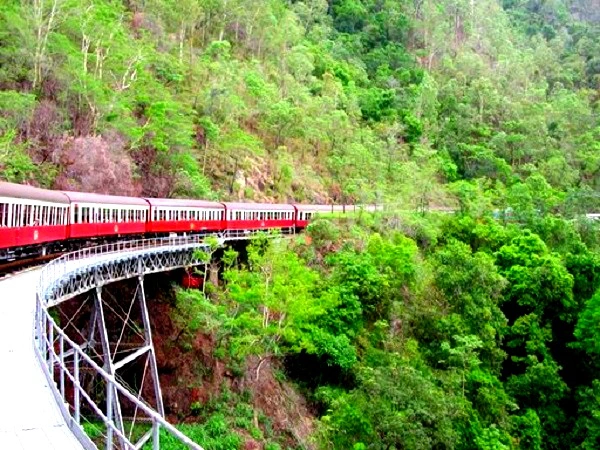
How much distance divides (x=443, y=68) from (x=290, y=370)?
64.8m

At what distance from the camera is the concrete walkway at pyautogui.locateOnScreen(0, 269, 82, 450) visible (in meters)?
6.78

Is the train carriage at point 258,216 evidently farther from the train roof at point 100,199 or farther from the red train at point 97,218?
the train roof at point 100,199

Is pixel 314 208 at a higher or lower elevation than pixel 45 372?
higher

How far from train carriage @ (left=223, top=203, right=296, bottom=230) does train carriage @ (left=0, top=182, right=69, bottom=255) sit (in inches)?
531

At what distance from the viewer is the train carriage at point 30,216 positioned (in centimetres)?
1812

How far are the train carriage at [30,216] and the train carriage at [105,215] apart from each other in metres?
0.82

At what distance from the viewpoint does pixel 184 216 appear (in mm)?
32406

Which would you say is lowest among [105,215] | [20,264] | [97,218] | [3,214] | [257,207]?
[20,264]

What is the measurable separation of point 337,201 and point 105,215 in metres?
32.4

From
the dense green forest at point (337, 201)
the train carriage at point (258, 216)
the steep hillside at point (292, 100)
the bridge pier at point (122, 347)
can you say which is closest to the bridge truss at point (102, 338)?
the bridge pier at point (122, 347)

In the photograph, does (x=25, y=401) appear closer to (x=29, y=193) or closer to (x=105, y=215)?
(x=29, y=193)

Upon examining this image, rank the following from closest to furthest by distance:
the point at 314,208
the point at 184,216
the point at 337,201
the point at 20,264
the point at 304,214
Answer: the point at 20,264 < the point at 184,216 < the point at 304,214 < the point at 314,208 < the point at 337,201

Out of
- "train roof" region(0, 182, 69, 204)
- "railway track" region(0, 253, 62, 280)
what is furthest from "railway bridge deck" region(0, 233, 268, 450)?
"train roof" region(0, 182, 69, 204)

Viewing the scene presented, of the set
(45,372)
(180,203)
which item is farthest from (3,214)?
(180,203)
